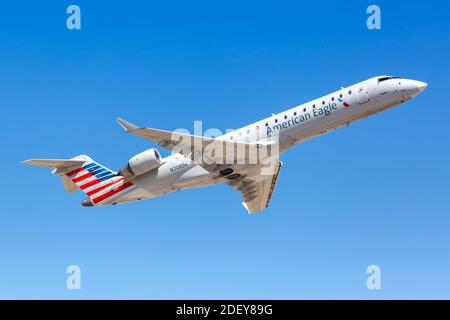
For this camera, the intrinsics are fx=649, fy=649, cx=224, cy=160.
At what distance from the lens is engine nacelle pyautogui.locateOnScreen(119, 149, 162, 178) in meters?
29.8

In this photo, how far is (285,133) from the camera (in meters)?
28.7

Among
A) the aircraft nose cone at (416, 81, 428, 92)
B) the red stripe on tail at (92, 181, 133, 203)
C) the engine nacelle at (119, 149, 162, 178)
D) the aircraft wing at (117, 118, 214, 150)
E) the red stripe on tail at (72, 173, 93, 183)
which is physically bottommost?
the red stripe on tail at (92, 181, 133, 203)

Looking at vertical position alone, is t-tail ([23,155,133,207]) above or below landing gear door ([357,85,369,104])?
below

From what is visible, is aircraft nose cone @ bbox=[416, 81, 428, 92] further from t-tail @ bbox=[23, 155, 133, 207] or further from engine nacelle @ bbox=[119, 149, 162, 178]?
t-tail @ bbox=[23, 155, 133, 207]

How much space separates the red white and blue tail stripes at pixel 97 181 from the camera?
1236 inches

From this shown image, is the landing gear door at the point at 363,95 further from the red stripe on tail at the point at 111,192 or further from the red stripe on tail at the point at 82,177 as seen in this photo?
the red stripe on tail at the point at 82,177

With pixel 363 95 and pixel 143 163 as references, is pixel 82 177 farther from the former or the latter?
pixel 363 95

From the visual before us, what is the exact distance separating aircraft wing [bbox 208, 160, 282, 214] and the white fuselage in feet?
4.44

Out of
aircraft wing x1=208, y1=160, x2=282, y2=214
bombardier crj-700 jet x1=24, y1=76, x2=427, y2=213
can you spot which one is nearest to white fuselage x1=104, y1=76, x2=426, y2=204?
bombardier crj-700 jet x1=24, y1=76, x2=427, y2=213

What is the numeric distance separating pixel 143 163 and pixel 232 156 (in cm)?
416

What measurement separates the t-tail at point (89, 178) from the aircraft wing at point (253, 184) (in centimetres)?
513

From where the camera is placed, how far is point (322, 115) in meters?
28.2

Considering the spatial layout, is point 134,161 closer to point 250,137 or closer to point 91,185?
point 91,185

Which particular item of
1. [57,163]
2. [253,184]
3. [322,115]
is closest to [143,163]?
[57,163]
